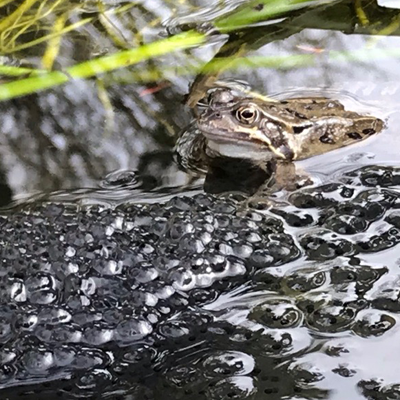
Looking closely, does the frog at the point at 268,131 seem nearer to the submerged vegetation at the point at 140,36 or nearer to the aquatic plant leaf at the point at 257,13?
the submerged vegetation at the point at 140,36

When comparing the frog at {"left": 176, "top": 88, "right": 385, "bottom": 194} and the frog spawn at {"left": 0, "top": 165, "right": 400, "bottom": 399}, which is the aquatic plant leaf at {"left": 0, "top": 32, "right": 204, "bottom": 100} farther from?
the frog spawn at {"left": 0, "top": 165, "right": 400, "bottom": 399}

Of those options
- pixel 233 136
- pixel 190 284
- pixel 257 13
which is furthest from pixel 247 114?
pixel 190 284

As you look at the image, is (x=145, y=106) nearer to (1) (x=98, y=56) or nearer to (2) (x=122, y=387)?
(1) (x=98, y=56)

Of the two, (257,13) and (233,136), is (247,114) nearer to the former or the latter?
(233,136)

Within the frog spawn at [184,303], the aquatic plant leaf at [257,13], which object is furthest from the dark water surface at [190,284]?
the aquatic plant leaf at [257,13]

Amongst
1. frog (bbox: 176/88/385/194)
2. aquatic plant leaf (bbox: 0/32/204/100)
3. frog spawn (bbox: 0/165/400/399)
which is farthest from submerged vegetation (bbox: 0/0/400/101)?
frog spawn (bbox: 0/165/400/399)
